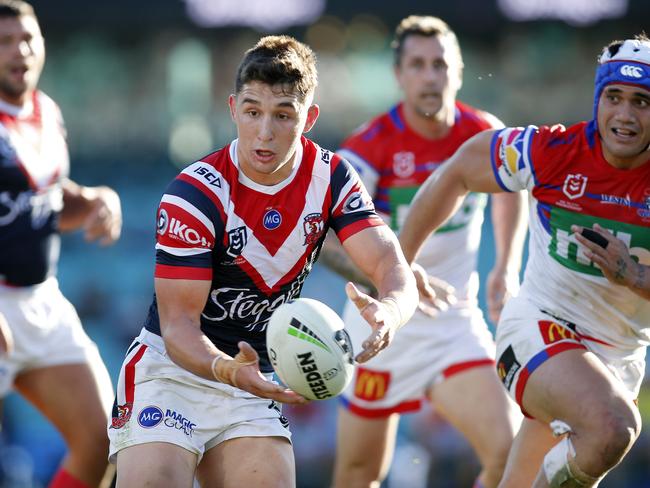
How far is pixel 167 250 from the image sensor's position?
15.9 ft

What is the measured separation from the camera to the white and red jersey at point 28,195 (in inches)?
269

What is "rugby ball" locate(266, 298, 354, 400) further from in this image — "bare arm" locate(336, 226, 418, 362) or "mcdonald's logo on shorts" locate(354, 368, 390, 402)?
"mcdonald's logo on shorts" locate(354, 368, 390, 402)

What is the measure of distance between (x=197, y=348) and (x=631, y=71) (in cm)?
244

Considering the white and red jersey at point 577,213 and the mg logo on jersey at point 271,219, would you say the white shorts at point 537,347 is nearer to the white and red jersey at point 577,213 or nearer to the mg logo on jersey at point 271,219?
the white and red jersey at point 577,213

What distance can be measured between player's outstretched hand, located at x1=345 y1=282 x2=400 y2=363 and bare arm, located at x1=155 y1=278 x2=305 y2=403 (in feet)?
1.10

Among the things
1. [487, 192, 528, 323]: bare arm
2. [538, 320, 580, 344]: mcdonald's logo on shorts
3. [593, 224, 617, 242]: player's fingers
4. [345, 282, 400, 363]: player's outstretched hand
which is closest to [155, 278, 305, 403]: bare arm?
[345, 282, 400, 363]: player's outstretched hand

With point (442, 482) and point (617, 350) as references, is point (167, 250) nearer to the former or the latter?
point (617, 350)

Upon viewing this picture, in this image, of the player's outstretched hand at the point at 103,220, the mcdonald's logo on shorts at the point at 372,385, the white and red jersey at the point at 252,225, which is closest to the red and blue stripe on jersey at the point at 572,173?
the white and red jersey at the point at 252,225

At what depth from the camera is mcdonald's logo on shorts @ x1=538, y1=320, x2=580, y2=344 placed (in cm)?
554

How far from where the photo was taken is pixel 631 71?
212 inches

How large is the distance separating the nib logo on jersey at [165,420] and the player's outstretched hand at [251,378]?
55 cm

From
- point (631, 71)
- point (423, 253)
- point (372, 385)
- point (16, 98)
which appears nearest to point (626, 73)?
point (631, 71)

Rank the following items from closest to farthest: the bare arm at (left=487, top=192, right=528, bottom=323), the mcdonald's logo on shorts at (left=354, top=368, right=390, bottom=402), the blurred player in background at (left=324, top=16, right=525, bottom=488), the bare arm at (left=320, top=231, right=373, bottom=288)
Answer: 1. the bare arm at (left=320, top=231, right=373, bottom=288)
2. the bare arm at (left=487, top=192, right=528, bottom=323)
3. the blurred player in background at (left=324, top=16, right=525, bottom=488)
4. the mcdonald's logo on shorts at (left=354, top=368, right=390, bottom=402)

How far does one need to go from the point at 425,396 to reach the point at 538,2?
8.54 m
